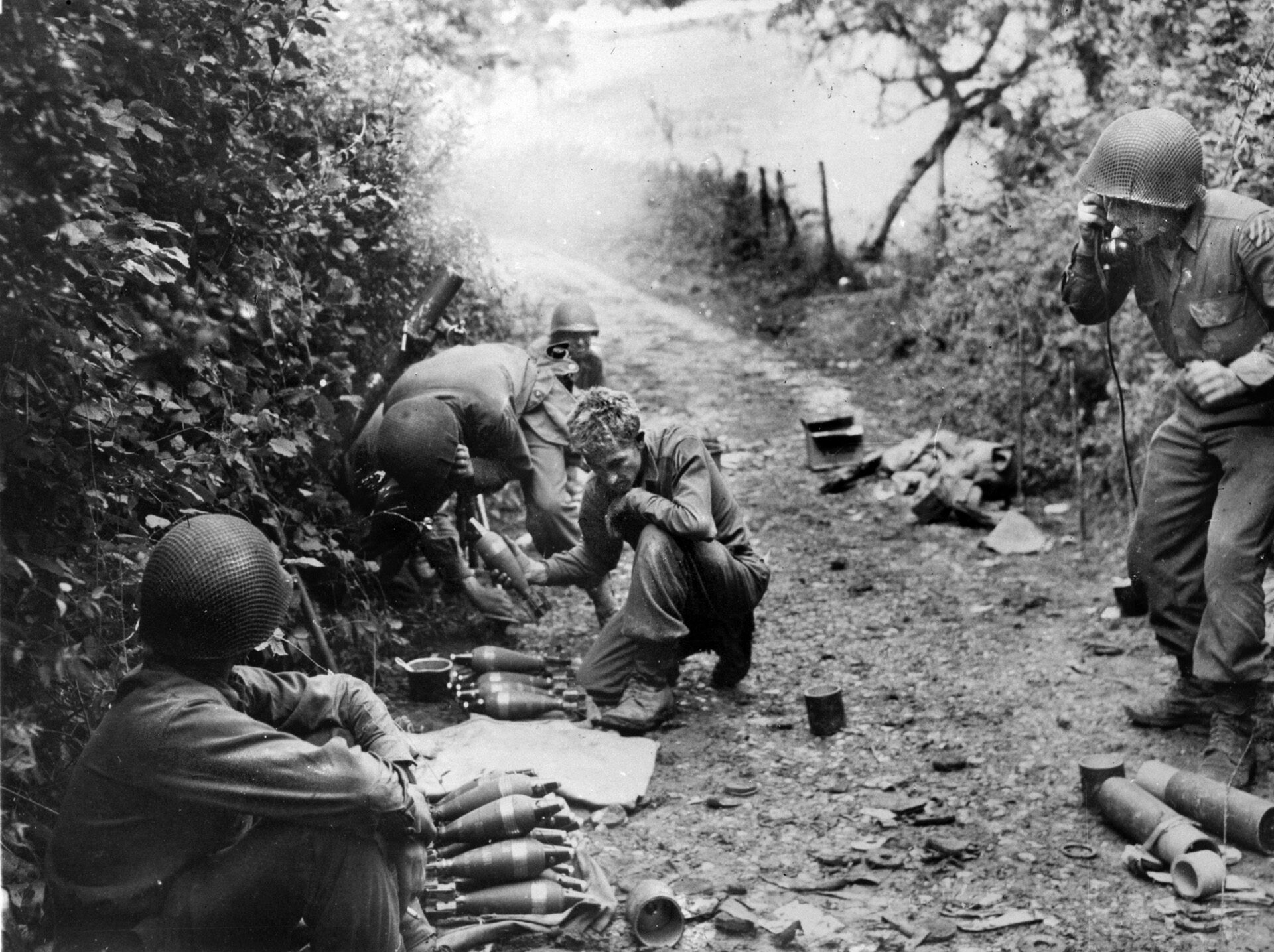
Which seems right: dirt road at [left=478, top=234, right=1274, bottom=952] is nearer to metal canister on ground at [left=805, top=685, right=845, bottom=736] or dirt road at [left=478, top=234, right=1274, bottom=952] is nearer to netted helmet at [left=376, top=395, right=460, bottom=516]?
metal canister on ground at [left=805, top=685, right=845, bottom=736]

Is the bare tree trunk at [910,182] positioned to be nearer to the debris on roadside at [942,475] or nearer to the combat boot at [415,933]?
the debris on roadside at [942,475]

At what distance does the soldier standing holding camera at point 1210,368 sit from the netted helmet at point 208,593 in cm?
342

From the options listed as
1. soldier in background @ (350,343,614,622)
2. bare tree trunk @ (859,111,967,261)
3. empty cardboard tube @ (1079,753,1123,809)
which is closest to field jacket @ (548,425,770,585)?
soldier in background @ (350,343,614,622)

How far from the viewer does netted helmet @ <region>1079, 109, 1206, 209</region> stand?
4.64m

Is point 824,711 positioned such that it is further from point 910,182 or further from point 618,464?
point 910,182

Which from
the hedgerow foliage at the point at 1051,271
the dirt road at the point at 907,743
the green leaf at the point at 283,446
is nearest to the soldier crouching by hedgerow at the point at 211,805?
the dirt road at the point at 907,743

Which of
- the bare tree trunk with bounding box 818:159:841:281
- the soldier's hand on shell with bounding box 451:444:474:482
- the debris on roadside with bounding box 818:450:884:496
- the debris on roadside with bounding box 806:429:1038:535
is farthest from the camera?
the bare tree trunk with bounding box 818:159:841:281

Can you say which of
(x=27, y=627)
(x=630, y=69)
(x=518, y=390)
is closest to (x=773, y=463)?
Result: (x=518, y=390)

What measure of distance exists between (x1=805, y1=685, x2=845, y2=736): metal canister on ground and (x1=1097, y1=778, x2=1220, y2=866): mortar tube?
126cm

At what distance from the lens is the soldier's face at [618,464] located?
18.0 ft

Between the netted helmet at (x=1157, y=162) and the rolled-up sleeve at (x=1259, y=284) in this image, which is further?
the netted helmet at (x=1157, y=162)

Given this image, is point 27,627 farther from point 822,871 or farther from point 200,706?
point 822,871

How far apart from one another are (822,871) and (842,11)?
9689 millimetres

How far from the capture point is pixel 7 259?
3.37 m
